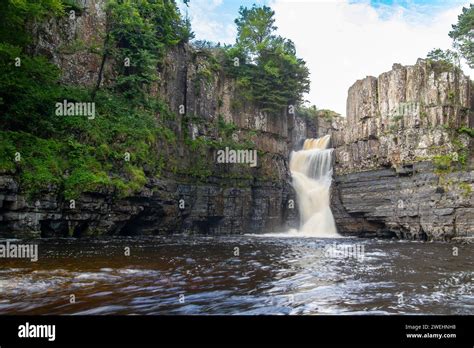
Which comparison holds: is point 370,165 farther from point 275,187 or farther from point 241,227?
point 241,227

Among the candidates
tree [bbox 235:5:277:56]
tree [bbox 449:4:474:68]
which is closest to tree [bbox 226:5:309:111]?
tree [bbox 235:5:277:56]

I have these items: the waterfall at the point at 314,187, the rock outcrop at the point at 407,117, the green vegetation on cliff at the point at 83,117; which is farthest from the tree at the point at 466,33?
the green vegetation on cliff at the point at 83,117

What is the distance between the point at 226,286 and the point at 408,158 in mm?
29008

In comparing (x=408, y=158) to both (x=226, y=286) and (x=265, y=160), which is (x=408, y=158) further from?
(x=226, y=286)

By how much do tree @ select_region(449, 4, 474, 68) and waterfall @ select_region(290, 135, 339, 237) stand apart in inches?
713

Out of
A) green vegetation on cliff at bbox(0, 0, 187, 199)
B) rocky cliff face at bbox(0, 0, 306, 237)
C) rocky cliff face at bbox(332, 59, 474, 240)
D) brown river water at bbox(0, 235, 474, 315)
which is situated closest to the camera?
brown river water at bbox(0, 235, 474, 315)

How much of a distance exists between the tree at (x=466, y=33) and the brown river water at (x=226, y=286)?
1433 inches

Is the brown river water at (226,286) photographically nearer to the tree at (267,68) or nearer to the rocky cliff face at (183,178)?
the rocky cliff face at (183,178)

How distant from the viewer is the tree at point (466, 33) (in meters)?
40.5

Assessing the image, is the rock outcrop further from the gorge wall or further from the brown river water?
the brown river water

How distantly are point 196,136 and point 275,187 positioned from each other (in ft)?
34.4

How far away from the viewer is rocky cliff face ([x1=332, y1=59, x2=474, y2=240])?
2945cm

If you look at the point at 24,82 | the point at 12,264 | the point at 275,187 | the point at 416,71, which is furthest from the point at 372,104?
the point at 12,264

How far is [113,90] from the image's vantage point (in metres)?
29.2
